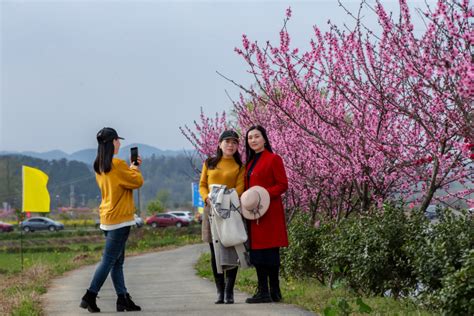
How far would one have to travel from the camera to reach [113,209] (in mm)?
8336

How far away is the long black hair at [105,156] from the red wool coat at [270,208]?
4.76 feet

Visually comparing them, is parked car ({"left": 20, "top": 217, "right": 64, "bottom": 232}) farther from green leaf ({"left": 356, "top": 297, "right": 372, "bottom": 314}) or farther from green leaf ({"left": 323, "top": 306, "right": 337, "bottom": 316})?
green leaf ({"left": 323, "top": 306, "right": 337, "bottom": 316})

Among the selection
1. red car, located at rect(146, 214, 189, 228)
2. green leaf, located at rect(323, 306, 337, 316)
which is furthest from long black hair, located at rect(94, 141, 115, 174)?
red car, located at rect(146, 214, 189, 228)

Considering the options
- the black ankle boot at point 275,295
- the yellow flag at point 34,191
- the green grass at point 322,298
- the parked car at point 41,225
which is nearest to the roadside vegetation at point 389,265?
the green grass at point 322,298

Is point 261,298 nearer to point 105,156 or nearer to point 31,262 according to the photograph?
point 105,156

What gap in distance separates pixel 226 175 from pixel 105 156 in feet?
4.19

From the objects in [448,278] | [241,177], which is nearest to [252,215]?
[241,177]

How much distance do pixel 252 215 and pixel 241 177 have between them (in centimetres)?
51

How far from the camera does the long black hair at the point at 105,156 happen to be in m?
8.41

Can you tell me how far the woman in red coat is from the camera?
867 cm

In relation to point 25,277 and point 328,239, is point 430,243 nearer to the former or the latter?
point 328,239

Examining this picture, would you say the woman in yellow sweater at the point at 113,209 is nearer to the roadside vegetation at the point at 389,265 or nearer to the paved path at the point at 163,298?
the paved path at the point at 163,298

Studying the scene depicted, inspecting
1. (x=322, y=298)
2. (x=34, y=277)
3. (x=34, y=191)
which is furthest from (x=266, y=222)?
(x=34, y=191)

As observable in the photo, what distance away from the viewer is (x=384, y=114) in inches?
386
